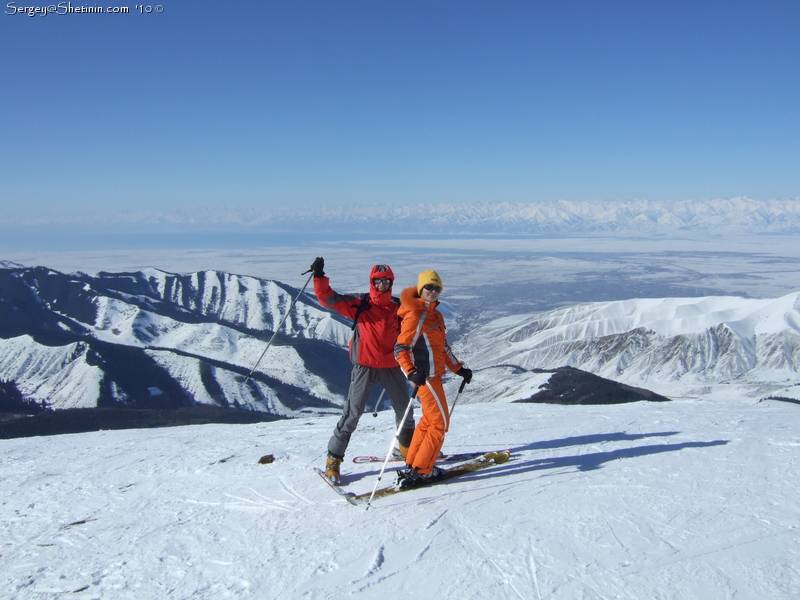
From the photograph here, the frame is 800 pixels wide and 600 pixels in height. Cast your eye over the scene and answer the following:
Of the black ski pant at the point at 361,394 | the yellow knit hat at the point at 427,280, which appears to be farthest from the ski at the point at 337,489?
the yellow knit hat at the point at 427,280

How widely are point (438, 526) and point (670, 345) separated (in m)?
170

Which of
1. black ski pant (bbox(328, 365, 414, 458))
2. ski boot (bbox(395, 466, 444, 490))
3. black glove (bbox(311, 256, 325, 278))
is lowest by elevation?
ski boot (bbox(395, 466, 444, 490))

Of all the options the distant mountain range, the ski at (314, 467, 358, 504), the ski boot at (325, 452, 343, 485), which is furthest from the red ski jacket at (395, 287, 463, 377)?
the distant mountain range

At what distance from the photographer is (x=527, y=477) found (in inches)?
291

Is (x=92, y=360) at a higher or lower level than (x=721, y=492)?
lower

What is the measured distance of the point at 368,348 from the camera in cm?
749

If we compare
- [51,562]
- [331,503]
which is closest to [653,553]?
[331,503]

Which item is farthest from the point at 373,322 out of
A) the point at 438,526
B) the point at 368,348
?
the point at 438,526

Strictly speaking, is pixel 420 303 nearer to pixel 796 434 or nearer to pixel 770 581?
pixel 770 581

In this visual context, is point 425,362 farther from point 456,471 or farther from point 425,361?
point 456,471

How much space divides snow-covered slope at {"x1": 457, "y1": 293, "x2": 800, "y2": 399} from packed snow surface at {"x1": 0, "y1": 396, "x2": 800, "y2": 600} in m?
101

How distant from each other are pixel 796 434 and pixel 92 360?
14886cm

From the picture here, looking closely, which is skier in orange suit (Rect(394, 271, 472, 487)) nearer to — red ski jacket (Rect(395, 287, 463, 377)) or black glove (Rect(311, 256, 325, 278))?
red ski jacket (Rect(395, 287, 463, 377))

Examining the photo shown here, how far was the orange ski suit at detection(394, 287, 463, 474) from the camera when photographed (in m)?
6.82
